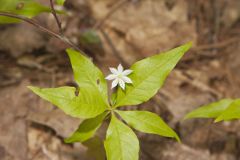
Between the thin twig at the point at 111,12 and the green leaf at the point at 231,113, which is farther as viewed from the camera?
the thin twig at the point at 111,12

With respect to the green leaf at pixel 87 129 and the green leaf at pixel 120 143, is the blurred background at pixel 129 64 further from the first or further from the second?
the green leaf at pixel 120 143

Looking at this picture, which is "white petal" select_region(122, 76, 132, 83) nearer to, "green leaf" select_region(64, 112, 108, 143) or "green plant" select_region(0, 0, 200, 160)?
"green plant" select_region(0, 0, 200, 160)

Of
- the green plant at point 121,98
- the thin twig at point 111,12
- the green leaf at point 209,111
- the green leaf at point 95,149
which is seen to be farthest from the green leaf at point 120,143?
the thin twig at point 111,12

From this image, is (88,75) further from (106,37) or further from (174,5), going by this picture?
(174,5)

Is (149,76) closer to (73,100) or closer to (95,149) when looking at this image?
(73,100)

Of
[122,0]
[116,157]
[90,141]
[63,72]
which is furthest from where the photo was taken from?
[122,0]

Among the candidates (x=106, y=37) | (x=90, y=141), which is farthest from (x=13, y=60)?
(x=90, y=141)

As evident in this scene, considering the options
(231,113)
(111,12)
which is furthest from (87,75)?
(111,12)
